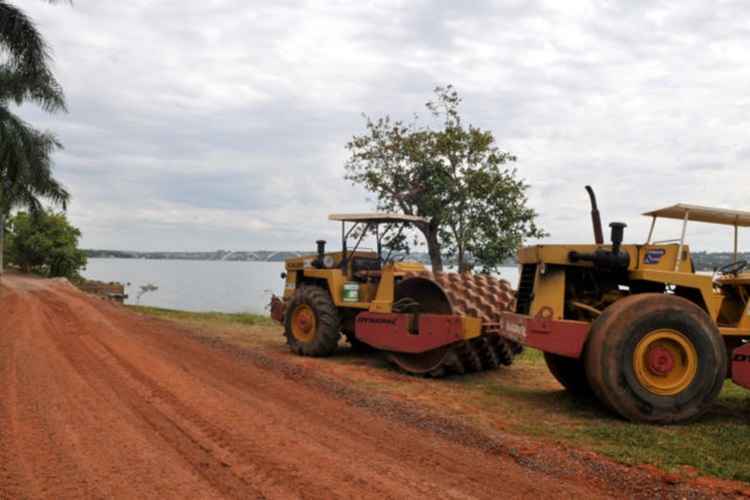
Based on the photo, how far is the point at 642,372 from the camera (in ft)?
24.2

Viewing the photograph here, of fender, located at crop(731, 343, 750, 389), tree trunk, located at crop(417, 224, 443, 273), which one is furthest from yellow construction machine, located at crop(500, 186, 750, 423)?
tree trunk, located at crop(417, 224, 443, 273)

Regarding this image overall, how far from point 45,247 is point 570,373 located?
40785 mm

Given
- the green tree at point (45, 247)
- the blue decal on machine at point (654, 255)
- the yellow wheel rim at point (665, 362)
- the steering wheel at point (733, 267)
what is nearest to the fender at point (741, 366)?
the yellow wheel rim at point (665, 362)

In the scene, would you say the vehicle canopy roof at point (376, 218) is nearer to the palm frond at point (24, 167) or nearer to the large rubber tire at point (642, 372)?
the large rubber tire at point (642, 372)

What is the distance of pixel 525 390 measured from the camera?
30.9 feet

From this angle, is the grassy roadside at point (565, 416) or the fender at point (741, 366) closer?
the grassy roadside at point (565, 416)

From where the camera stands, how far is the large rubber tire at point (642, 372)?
23.8 feet

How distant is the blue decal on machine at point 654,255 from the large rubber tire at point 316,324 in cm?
562

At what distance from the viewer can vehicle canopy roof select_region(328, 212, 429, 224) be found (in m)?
11.8

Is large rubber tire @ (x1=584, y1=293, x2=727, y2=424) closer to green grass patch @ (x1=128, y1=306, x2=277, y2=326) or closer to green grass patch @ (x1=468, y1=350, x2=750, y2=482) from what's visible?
green grass patch @ (x1=468, y1=350, x2=750, y2=482)

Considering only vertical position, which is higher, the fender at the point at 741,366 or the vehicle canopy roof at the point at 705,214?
the vehicle canopy roof at the point at 705,214

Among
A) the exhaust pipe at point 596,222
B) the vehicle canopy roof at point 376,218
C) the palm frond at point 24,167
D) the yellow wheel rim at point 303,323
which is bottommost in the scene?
the yellow wheel rim at point 303,323

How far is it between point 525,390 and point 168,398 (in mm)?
4688

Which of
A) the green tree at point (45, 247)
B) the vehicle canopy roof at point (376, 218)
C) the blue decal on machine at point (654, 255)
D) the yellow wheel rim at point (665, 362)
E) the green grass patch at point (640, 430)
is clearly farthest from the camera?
the green tree at point (45, 247)
